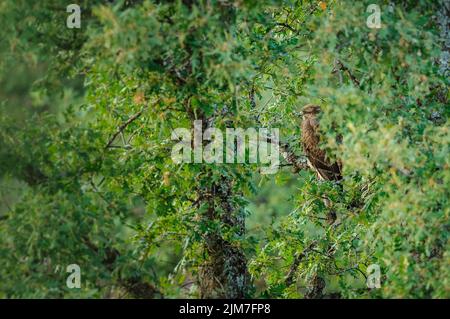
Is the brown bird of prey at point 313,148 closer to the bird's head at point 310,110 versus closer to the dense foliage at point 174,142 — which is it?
the bird's head at point 310,110

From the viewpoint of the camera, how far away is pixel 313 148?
9.50m

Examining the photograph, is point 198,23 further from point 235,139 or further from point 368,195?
point 368,195

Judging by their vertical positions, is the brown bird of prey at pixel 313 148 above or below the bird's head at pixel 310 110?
below

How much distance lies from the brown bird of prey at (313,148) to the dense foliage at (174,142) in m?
1.65

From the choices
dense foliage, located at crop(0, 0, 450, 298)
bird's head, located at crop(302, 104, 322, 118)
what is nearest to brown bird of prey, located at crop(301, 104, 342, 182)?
bird's head, located at crop(302, 104, 322, 118)

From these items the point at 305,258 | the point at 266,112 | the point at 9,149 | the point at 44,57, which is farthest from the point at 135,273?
the point at 266,112

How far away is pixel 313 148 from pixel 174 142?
242 centimetres

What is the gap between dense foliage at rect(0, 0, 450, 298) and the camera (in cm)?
615

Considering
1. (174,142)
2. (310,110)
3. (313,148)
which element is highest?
(310,110)

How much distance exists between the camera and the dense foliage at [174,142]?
6148mm

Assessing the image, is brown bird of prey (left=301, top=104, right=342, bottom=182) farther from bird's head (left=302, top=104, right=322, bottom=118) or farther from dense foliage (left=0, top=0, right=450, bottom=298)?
dense foliage (left=0, top=0, right=450, bottom=298)

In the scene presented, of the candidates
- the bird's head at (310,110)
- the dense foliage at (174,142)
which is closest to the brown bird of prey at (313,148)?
the bird's head at (310,110)

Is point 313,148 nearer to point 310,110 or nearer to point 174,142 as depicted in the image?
point 310,110

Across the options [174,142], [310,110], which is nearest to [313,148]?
[310,110]
